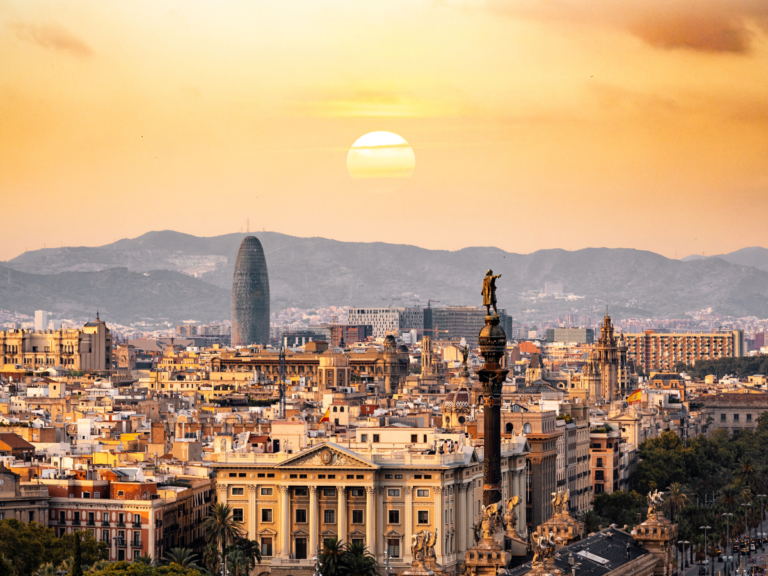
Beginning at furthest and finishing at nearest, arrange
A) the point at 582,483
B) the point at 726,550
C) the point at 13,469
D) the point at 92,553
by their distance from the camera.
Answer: the point at 582,483, the point at 726,550, the point at 13,469, the point at 92,553

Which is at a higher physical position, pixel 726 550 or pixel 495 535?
pixel 495 535

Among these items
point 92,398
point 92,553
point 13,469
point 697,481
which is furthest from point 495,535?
point 92,398

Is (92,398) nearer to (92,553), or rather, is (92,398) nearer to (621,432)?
(621,432)

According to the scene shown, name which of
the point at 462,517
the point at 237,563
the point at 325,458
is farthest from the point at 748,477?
the point at 237,563

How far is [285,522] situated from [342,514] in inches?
117

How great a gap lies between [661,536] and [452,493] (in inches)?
829

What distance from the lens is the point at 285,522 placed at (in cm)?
9619

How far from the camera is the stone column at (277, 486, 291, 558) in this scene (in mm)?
95938

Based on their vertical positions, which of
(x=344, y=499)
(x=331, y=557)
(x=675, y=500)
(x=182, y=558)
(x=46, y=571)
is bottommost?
(x=675, y=500)

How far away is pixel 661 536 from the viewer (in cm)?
7744

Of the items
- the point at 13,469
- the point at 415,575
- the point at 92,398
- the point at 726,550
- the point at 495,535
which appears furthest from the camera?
the point at 92,398

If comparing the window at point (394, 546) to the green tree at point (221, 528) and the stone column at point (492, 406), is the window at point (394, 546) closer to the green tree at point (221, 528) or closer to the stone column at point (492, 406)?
the green tree at point (221, 528)

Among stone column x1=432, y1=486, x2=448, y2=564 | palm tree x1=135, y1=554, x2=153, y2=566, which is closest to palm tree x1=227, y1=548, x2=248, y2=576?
palm tree x1=135, y1=554, x2=153, y2=566

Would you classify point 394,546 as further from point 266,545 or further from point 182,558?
point 182,558
